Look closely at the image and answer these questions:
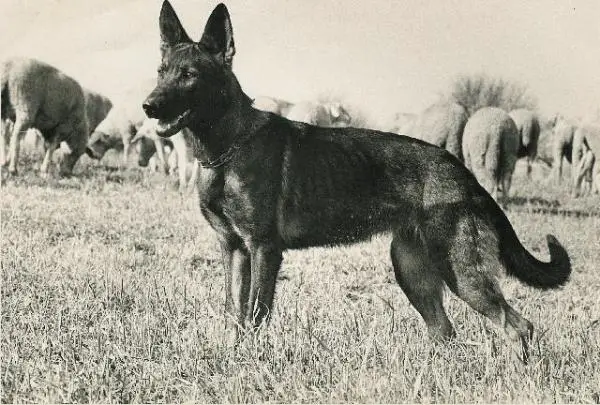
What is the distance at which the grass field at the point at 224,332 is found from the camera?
3.35 m

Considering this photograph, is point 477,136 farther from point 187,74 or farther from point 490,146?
point 187,74

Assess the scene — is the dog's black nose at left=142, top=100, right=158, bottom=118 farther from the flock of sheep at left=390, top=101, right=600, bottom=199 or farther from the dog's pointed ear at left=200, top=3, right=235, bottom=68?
the flock of sheep at left=390, top=101, right=600, bottom=199

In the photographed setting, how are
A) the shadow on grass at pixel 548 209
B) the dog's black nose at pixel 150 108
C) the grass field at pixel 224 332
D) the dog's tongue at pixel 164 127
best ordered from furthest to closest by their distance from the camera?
the shadow on grass at pixel 548 209
the dog's tongue at pixel 164 127
the dog's black nose at pixel 150 108
the grass field at pixel 224 332

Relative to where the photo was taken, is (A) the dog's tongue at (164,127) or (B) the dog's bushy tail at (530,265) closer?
(A) the dog's tongue at (164,127)

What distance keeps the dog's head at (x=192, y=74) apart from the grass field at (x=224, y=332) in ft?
3.83

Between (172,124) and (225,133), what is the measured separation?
338 mm

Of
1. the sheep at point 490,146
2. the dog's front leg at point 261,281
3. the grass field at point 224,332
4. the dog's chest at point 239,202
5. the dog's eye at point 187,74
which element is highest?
the sheep at point 490,146

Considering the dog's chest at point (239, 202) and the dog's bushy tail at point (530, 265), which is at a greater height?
the dog's chest at point (239, 202)

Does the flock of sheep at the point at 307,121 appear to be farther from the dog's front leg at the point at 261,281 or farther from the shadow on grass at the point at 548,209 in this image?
the dog's front leg at the point at 261,281

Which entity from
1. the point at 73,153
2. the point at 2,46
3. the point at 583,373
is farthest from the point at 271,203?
the point at 73,153

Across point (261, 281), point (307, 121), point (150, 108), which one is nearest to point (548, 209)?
point (307, 121)

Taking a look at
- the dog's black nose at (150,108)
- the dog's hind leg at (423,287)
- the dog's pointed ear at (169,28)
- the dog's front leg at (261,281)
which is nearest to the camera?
the dog's black nose at (150,108)

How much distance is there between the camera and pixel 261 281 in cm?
394

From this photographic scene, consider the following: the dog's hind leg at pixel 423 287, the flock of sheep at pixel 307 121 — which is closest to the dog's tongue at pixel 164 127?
the dog's hind leg at pixel 423 287
